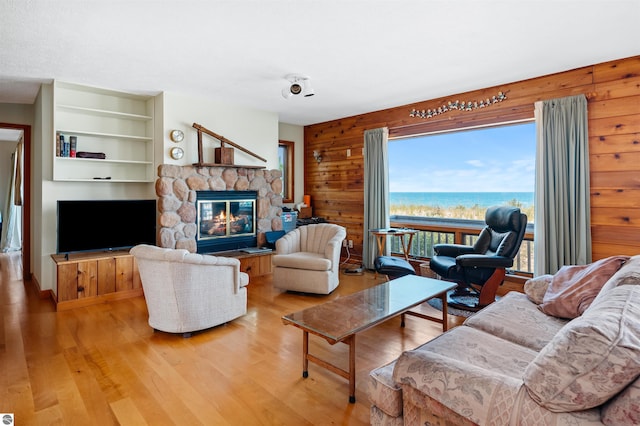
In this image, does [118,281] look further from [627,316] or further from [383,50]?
[627,316]

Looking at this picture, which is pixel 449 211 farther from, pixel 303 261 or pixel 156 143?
pixel 156 143

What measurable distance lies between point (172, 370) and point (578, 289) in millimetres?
2739

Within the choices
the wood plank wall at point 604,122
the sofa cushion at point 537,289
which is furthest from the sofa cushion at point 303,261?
the wood plank wall at point 604,122

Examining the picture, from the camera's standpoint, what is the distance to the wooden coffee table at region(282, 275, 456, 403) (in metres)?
2.11

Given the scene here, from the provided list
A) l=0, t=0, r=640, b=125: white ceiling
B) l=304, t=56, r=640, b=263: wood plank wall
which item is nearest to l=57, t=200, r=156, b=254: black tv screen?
l=0, t=0, r=640, b=125: white ceiling

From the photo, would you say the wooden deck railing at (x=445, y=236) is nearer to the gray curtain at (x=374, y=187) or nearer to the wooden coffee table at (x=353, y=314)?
the gray curtain at (x=374, y=187)

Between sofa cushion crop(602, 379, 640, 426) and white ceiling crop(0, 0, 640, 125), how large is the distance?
7.69ft

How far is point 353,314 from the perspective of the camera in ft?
7.79

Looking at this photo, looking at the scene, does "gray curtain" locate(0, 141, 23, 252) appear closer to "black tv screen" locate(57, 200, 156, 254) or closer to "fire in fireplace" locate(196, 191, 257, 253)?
"black tv screen" locate(57, 200, 156, 254)

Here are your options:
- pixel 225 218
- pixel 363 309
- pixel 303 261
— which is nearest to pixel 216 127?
pixel 225 218

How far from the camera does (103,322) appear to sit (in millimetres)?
3344

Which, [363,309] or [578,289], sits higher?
[578,289]

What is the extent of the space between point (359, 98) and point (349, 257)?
266 centimetres

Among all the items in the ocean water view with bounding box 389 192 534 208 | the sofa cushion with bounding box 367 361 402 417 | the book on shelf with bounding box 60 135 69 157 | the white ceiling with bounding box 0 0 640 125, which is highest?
the white ceiling with bounding box 0 0 640 125
